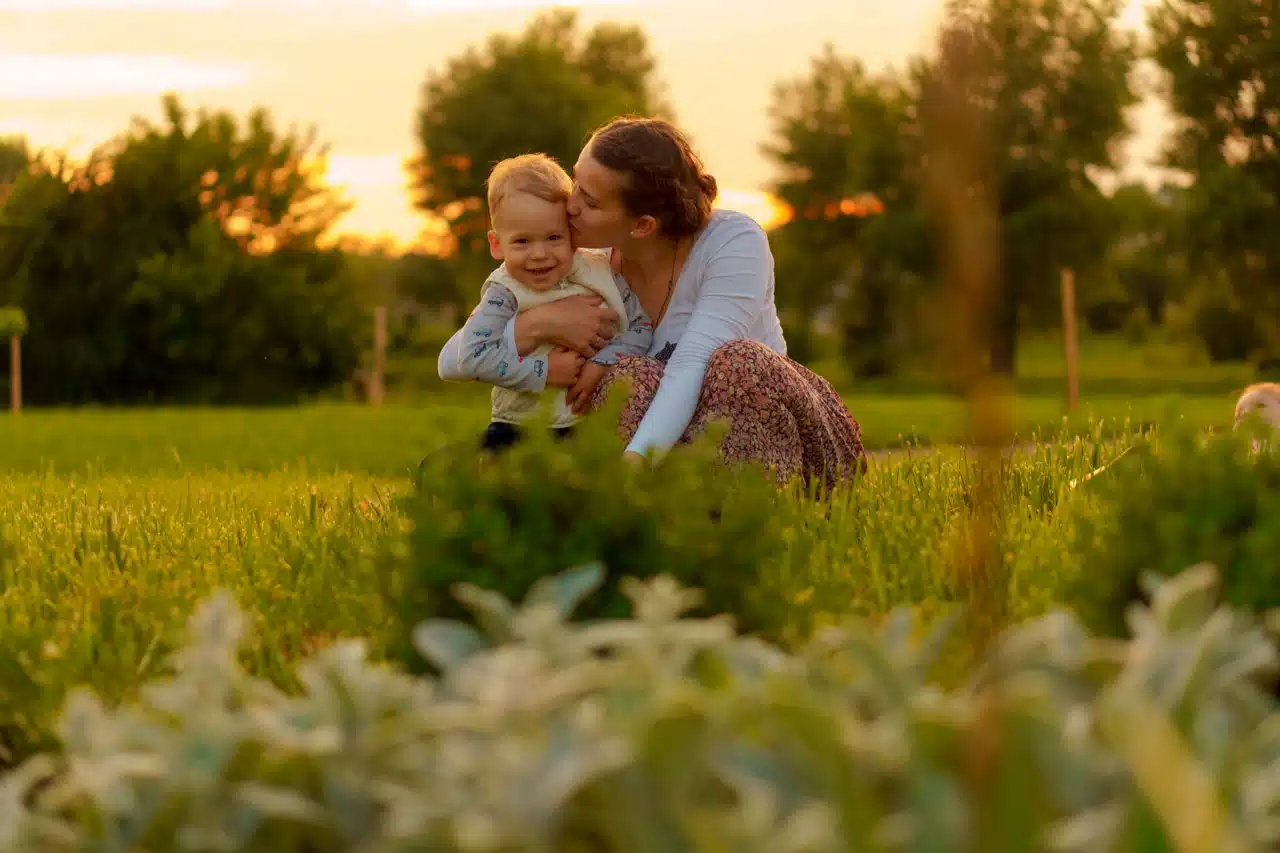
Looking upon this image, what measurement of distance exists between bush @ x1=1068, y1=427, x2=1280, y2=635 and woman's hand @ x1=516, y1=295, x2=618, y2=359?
7.66ft

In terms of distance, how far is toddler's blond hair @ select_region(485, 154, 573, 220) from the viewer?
15.0ft

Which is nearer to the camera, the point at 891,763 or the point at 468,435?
the point at 891,763

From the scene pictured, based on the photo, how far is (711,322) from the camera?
4562mm

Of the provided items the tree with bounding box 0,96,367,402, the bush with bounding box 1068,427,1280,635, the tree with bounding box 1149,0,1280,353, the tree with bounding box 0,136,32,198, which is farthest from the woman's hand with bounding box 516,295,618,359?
the tree with bounding box 0,136,32,198

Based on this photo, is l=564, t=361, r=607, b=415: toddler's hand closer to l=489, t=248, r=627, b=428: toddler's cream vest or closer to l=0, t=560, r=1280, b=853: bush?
l=489, t=248, r=627, b=428: toddler's cream vest

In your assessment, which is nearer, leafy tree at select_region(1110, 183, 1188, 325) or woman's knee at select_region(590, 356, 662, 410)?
woman's knee at select_region(590, 356, 662, 410)

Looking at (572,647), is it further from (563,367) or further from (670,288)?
(670,288)

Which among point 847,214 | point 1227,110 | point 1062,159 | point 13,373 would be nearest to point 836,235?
point 847,214

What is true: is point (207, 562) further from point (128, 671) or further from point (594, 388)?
point (594, 388)

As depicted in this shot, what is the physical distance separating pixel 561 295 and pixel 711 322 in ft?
1.82

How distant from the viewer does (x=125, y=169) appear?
2633cm

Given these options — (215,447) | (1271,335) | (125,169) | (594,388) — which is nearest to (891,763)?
(594,388)

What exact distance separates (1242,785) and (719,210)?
11.8 feet

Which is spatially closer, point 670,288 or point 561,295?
point 561,295
